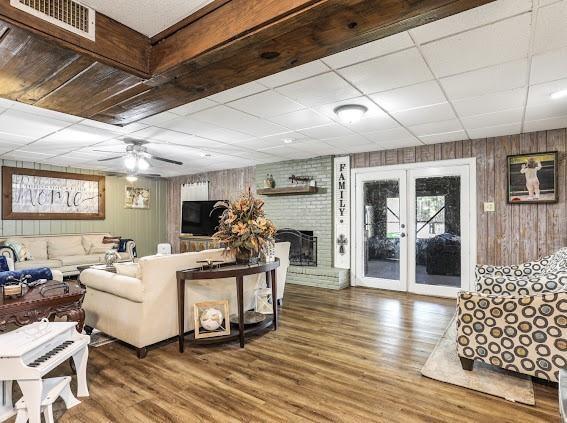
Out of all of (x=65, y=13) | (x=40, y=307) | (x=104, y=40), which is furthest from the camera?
(x=40, y=307)

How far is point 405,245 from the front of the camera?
212 inches

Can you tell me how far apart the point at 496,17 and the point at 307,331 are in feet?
10.3

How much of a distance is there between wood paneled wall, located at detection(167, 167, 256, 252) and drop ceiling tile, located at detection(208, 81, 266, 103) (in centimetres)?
394

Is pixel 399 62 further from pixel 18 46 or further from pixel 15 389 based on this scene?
pixel 15 389

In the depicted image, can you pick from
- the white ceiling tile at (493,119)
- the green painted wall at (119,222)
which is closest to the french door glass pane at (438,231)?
the white ceiling tile at (493,119)

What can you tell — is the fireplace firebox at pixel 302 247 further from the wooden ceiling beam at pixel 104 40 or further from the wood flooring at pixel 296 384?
the wooden ceiling beam at pixel 104 40

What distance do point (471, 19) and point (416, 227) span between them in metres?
3.87

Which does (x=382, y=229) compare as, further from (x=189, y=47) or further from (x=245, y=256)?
(x=189, y=47)

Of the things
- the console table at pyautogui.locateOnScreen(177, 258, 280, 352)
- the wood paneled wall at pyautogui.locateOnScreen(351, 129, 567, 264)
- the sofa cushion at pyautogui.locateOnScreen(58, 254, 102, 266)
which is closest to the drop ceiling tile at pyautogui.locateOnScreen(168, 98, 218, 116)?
the console table at pyautogui.locateOnScreen(177, 258, 280, 352)

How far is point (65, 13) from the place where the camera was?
1.73m

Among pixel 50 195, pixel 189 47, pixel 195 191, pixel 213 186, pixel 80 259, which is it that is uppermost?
pixel 189 47

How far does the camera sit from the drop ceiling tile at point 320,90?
2.72 metres

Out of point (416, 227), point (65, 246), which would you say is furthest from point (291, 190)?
point (65, 246)

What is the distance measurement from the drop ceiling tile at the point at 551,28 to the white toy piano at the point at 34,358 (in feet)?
11.4
